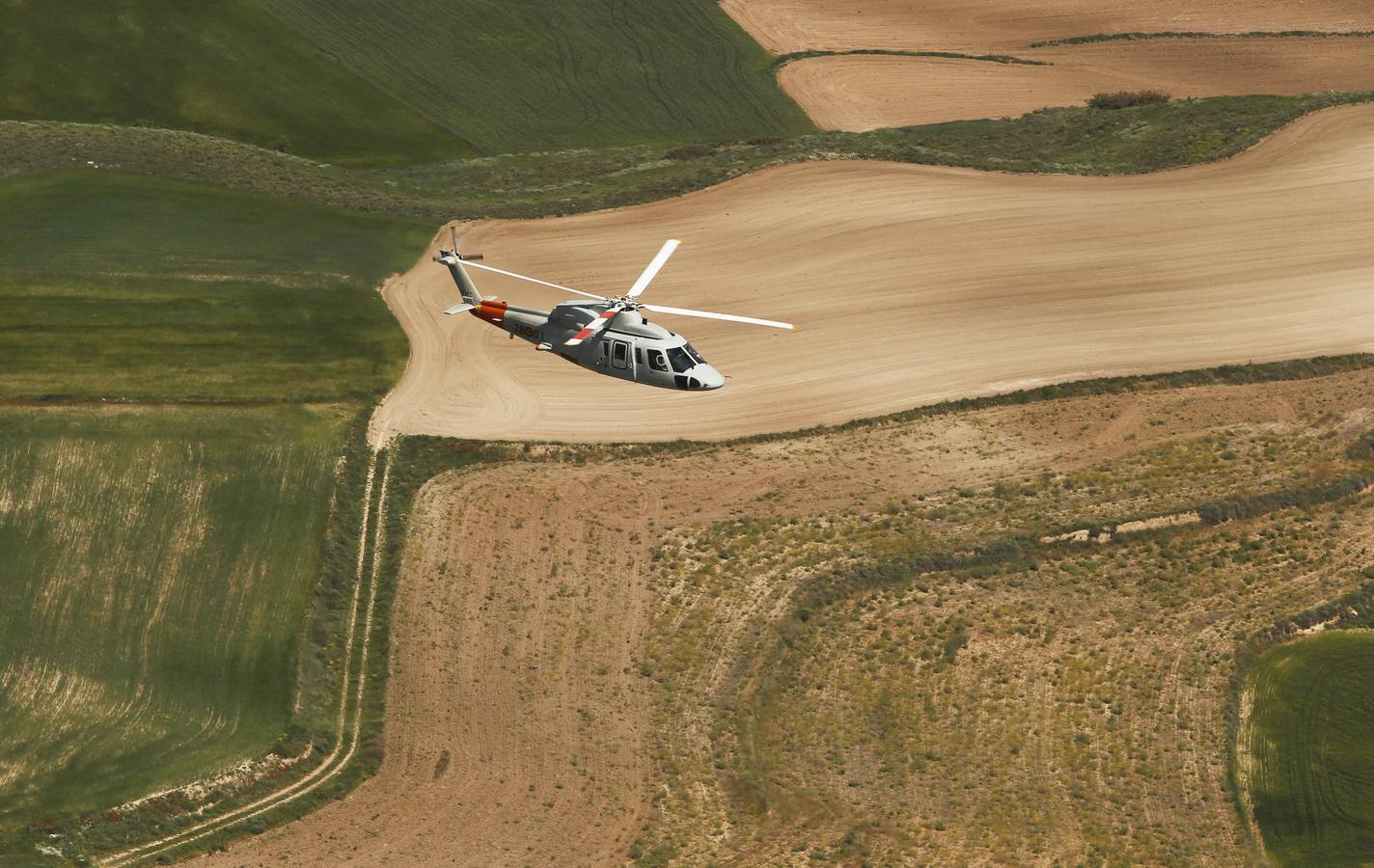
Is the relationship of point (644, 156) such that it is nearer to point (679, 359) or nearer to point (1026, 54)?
point (1026, 54)

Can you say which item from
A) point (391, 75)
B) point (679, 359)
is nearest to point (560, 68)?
point (391, 75)

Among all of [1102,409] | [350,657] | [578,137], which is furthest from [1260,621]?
[578,137]

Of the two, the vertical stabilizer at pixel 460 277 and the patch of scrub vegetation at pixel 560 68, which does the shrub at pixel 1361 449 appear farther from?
the patch of scrub vegetation at pixel 560 68

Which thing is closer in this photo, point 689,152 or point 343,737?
point 343,737

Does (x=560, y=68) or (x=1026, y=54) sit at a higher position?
(x=1026, y=54)

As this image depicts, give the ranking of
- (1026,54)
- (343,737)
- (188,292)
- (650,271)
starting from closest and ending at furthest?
(343,737) → (650,271) → (188,292) → (1026,54)

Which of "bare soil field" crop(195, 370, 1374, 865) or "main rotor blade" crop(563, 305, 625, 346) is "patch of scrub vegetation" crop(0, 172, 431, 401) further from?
"main rotor blade" crop(563, 305, 625, 346)

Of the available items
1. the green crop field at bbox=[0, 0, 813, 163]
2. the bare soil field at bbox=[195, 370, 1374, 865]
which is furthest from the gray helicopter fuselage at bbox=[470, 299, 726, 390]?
the green crop field at bbox=[0, 0, 813, 163]
